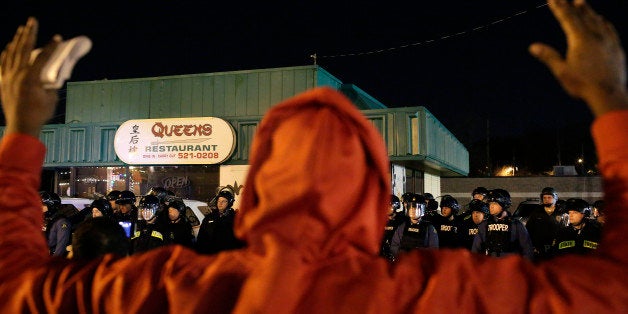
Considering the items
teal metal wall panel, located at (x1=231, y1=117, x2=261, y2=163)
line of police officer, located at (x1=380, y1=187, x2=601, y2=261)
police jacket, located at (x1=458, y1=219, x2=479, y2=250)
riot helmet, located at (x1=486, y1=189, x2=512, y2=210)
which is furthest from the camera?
teal metal wall panel, located at (x1=231, y1=117, x2=261, y2=163)

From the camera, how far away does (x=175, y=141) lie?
14.5 m

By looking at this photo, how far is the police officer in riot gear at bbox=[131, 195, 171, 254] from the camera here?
8469 mm

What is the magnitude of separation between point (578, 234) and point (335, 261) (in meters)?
7.72

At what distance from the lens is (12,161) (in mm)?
1427

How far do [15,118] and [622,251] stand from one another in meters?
1.65

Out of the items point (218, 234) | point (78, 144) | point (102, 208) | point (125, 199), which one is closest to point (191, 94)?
point (78, 144)

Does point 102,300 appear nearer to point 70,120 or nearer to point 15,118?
point 15,118

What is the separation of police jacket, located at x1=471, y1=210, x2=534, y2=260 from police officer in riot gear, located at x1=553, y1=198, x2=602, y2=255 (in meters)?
0.51

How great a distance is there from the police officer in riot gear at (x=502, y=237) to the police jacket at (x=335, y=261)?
764 cm

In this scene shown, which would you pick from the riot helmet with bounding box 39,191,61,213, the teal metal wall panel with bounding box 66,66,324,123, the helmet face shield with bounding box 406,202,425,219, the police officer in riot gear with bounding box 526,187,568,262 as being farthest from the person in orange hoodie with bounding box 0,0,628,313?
the teal metal wall panel with bounding box 66,66,324,123

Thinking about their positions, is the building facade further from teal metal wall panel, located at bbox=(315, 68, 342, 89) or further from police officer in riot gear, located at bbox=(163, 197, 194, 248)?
police officer in riot gear, located at bbox=(163, 197, 194, 248)

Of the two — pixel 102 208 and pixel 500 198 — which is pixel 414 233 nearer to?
pixel 500 198

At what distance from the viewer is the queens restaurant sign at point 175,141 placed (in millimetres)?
14086

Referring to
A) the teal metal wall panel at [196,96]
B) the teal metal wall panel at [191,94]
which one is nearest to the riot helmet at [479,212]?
the teal metal wall panel at [191,94]
